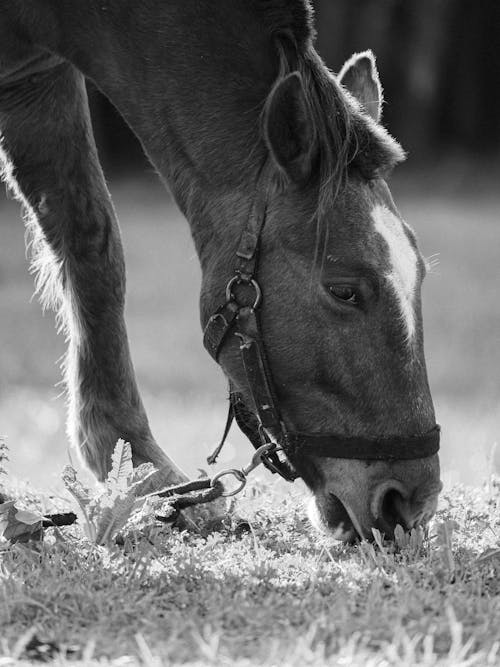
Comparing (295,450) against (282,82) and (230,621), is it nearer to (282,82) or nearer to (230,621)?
(230,621)

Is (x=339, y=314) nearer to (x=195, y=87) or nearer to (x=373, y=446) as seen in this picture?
(x=373, y=446)

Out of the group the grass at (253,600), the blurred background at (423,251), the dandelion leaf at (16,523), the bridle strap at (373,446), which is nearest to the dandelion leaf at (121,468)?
the grass at (253,600)

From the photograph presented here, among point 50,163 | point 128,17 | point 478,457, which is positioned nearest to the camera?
point 128,17

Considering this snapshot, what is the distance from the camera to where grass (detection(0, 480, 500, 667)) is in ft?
7.76

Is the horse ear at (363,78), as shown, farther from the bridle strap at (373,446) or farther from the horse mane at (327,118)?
the bridle strap at (373,446)

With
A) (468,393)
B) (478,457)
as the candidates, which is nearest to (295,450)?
(478,457)

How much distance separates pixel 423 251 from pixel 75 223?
1123 cm

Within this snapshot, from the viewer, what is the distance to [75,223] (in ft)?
14.4

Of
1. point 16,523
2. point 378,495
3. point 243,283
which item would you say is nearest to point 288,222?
point 243,283

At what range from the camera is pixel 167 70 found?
3.59 m

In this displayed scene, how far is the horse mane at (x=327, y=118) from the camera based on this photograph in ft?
10.8

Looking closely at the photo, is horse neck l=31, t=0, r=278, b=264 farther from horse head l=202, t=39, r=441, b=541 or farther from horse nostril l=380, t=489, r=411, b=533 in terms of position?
horse nostril l=380, t=489, r=411, b=533

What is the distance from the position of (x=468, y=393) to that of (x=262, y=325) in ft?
20.3

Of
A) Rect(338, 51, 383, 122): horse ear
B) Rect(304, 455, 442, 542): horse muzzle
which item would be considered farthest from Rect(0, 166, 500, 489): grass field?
Rect(304, 455, 442, 542): horse muzzle
